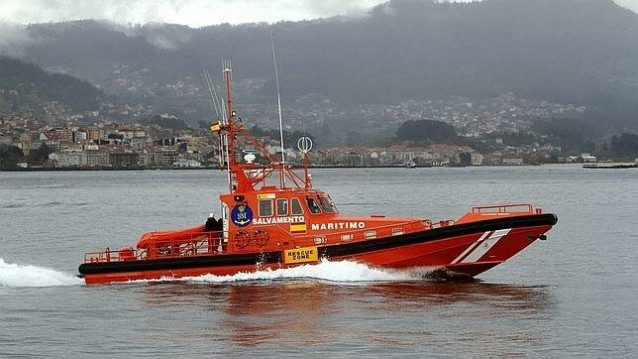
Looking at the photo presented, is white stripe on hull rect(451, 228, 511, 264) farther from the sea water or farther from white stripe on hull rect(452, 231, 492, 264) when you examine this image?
the sea water

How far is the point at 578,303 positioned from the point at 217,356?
28.4 ft

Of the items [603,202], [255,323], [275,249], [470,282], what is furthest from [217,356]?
[603,202]

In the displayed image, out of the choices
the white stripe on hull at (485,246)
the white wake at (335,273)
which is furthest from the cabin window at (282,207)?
the white stripe on hull at (485,246)

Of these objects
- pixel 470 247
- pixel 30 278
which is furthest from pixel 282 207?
pixel 30 278

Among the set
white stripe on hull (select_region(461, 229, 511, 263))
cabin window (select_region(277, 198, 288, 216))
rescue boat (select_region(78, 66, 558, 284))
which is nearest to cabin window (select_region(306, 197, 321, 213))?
rescue boat (select_region(78, 66, 558, 284))

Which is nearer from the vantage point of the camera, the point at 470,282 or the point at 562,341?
the point at 562,341

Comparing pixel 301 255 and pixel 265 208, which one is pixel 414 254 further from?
pixel 265 208

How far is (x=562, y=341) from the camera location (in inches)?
725

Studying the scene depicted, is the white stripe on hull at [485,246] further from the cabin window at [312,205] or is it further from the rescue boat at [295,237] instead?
the cabin window at [312,205]

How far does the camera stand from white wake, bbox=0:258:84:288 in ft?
86.5

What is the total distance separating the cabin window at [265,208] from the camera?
2473 centimetres

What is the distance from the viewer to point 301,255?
2450 centimetres

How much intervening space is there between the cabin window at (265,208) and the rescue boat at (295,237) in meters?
0.02

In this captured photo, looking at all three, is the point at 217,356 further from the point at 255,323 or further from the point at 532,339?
the point at 532,339
